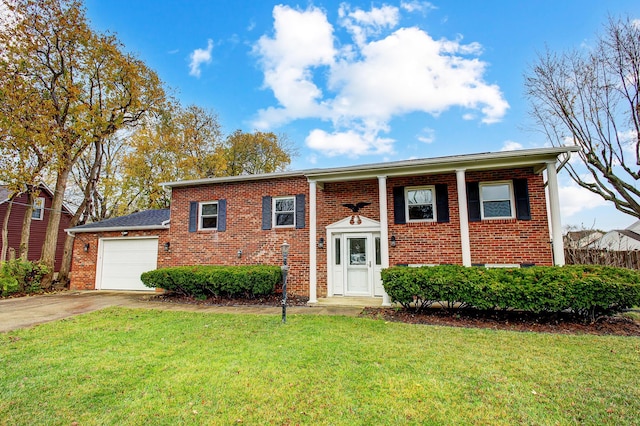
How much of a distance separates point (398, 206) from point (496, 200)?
8.81 ft

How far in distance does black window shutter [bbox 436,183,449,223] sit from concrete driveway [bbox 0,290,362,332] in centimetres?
360

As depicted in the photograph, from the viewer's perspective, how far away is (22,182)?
12.2 metres

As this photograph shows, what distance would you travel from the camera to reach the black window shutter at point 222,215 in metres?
10.8

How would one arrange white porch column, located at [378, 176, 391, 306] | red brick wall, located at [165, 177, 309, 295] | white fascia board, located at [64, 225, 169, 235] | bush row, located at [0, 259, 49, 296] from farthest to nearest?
white fascia board, located at [64, 225, 169, 235], bush row, located at [0, 259, 49, 296], red brick wall, located at [165, 177, 309, 295], white porch column, located at [378, 176, 391, 306]

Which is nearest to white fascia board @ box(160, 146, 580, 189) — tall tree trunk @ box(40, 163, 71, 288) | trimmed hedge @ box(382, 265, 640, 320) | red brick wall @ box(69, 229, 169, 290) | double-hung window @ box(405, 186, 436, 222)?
double-hung window @ box(405, 186, 436, 222)

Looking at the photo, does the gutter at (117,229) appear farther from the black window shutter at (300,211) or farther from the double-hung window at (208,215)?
the black window shutter at (300,211)

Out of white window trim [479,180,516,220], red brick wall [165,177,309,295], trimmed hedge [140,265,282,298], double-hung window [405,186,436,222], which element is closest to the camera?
white window trim [479,180,516,220]

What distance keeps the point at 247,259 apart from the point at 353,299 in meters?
3.71

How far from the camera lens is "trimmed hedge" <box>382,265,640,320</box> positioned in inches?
229

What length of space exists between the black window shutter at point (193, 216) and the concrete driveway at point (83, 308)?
2598 millimetres


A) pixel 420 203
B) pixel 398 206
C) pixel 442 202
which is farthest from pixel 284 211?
pixel 442 202

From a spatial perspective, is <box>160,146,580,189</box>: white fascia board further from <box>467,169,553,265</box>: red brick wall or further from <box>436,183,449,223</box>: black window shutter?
<box>436,183,449,223</box>: black window shutter

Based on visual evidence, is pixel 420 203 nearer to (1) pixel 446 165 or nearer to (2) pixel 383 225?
(1) pixel 446 165

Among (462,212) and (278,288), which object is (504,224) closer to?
(462,212)
